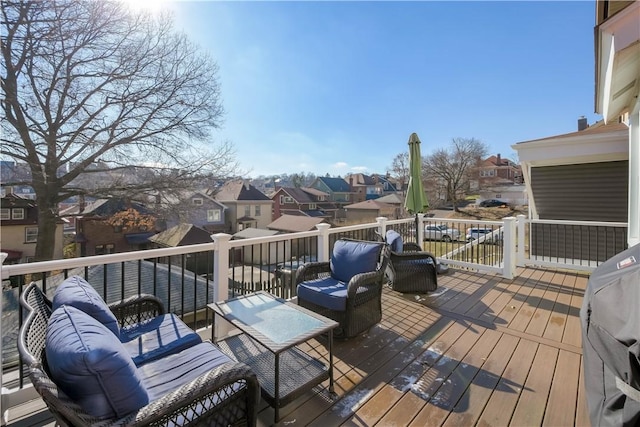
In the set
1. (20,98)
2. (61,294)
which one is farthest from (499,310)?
(20,98)

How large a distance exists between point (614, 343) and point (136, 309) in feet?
10.0

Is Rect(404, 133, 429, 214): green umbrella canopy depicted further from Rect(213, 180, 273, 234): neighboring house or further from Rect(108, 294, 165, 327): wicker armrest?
Rect(213, 180, 273, 234): neighboring house

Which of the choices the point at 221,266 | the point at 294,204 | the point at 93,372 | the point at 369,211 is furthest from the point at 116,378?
the point at 294,204

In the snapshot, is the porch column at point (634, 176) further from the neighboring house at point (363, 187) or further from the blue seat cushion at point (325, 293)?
the neighboring house at point (363, 187)

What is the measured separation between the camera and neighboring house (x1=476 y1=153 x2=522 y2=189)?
3397 cm

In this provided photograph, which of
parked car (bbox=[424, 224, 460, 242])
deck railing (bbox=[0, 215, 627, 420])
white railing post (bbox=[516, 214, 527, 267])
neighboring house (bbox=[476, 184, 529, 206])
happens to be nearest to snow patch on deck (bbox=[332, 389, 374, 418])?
deck railing (bbox=[0, 215, 627, 420])

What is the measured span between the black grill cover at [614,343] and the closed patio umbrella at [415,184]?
159 inches

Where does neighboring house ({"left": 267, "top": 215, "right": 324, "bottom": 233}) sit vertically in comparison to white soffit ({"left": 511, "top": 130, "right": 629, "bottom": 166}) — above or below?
below

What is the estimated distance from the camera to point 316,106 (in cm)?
1304

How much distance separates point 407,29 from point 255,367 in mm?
6748

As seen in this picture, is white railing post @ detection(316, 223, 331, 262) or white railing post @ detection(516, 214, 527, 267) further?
white railing post @ detection(516, 214, 527, 267)

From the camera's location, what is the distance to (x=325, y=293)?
308 cm

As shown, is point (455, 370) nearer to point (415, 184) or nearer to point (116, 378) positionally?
point (116, 378)

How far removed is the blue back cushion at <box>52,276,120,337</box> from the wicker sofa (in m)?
0.02
